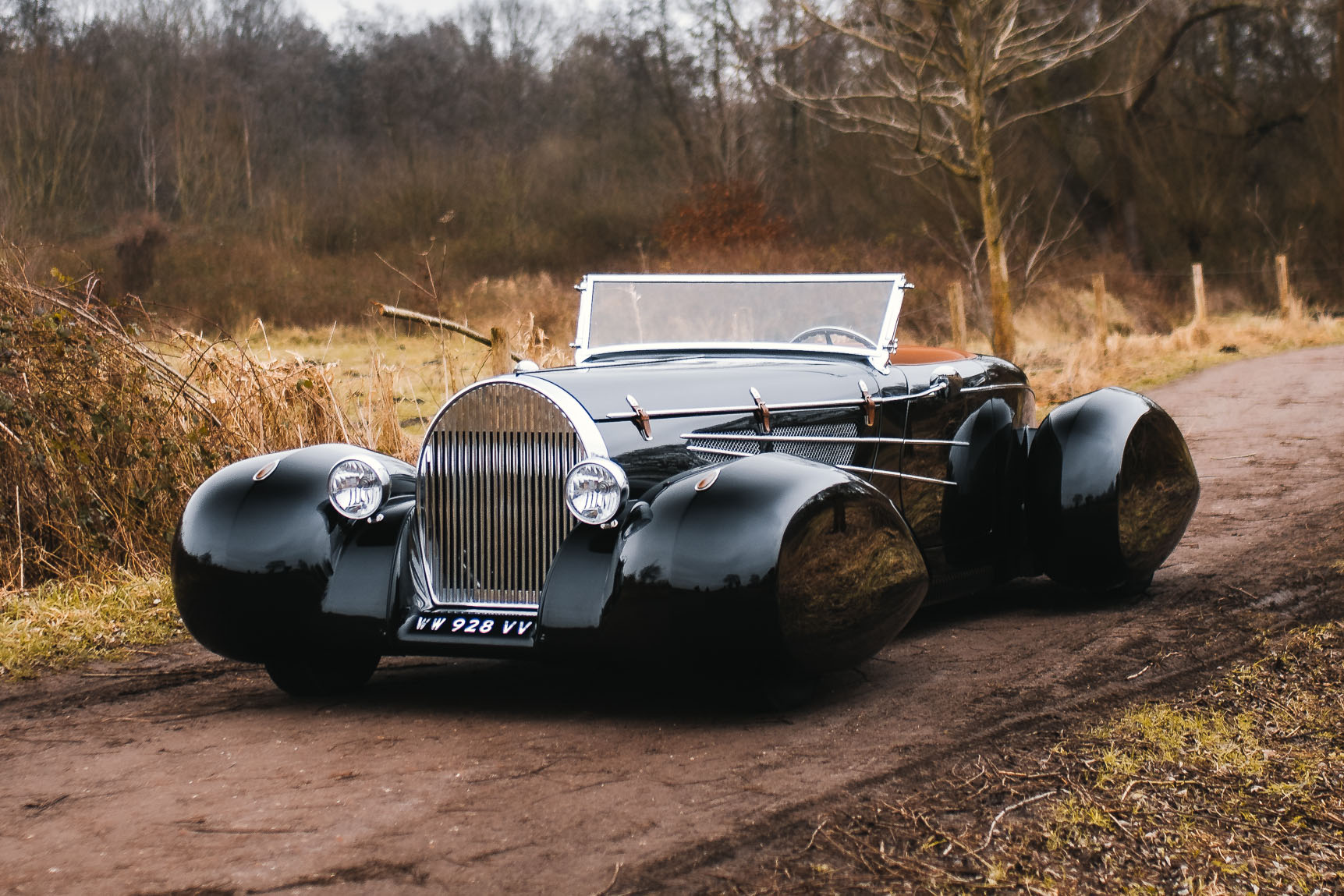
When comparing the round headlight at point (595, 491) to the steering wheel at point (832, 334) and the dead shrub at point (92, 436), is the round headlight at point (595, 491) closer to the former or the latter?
the steering wheel at point (832, 334)

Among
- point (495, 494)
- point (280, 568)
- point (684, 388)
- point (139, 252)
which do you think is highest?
point (139, 252)

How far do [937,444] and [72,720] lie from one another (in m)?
3.73

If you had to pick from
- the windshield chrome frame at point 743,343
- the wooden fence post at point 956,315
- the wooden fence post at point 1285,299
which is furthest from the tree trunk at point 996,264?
the windshield chrome frame at point 743,343

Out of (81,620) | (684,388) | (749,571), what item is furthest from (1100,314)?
(749,571)

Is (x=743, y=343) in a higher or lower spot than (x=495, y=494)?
higher

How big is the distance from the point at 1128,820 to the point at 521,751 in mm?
1796

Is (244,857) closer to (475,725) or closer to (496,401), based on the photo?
(475,725)

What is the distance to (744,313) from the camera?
5984mm

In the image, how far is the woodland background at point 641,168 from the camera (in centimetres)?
2939

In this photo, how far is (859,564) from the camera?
4.38 m

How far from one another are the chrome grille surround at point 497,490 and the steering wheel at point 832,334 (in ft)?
5.41

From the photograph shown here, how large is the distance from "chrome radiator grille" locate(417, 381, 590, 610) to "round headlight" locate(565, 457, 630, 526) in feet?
0.60

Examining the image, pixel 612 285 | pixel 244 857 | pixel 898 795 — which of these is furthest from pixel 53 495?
pixel 898 795

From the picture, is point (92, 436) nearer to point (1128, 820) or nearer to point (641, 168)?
point (1128, 820)
